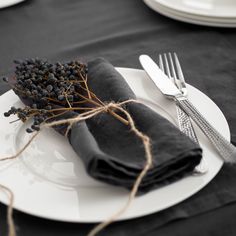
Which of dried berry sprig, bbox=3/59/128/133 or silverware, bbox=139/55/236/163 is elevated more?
dried berry sprig, bbox=3/59/128/133

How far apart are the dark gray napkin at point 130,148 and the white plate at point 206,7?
374 millimetres

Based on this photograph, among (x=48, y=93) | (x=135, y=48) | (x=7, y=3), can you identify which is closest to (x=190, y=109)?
(x=48, y=93)

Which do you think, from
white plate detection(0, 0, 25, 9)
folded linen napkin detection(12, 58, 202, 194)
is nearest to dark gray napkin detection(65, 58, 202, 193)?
folded linen napkin detection(12, 58, 202, 194)

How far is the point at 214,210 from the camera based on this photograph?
0.51 m

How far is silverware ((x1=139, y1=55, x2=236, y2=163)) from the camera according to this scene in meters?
0.55

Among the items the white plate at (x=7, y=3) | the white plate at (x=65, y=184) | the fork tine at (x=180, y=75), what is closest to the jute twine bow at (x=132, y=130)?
the white plate at (x=65, y=184)

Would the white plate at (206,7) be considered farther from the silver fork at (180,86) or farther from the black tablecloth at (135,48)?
the silver fork at (180,86)

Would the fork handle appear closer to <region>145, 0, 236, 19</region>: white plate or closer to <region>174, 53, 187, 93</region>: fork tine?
<region>174, 53, 187, 93</region>: fork tine

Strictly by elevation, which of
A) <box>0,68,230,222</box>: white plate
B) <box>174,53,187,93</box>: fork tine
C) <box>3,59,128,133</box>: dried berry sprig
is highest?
<box>3,59,128,133</box>: dried berry sprig

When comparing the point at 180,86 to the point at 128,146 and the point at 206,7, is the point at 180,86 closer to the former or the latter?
the point at 128,146

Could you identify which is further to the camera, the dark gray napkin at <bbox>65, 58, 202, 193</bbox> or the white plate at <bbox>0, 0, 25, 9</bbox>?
the white plate at <bbox>0, 0, 25, 9</bbox>

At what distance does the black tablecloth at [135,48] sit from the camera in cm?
50

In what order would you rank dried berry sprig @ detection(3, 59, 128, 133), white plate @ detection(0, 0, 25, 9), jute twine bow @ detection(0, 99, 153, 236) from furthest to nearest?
1. white plate @ detection(0, 0, 25, 9)
2. dried berry sprig @ detection(3, 59, 128, 133)
3. jute twine bow @ detection(0, 99, 153, 236)

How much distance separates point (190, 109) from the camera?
2.06 ft
